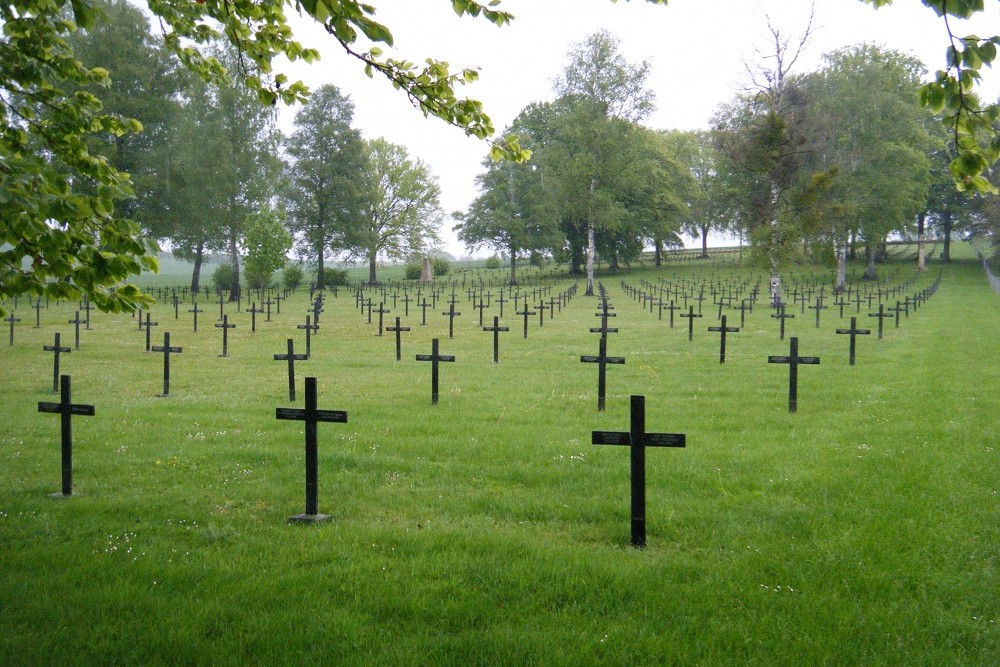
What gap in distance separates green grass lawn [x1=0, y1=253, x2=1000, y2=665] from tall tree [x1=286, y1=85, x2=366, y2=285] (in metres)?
50.1

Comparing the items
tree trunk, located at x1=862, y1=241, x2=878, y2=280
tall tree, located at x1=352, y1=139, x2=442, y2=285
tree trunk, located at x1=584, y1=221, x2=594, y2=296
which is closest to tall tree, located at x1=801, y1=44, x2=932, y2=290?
tree trunk, located at x1=862, y1=241, x2=878, y2=280

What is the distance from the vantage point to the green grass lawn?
13.2 ft

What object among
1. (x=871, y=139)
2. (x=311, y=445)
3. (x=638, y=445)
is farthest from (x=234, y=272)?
(x=638, y=445)

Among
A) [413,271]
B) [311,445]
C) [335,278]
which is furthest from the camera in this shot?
[413,271]

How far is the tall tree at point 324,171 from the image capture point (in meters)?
61.9

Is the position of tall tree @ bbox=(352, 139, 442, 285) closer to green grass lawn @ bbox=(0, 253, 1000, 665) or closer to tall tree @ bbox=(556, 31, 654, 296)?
tall tree @ bbox=(556, 31, 654, 296)

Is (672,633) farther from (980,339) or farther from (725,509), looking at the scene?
(980,339)

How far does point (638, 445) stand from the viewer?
5.51 m

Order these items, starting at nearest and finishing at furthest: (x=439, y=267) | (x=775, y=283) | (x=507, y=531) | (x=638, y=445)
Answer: (x=638, y=445) → (x=507, y=531) → (x=775, y=283) → (x=439, y=267)

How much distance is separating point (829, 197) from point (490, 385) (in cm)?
4140

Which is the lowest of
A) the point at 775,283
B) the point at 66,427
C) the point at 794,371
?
the point at 66,427

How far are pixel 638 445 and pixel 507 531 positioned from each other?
1.12 m

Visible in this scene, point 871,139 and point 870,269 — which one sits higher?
point 871,139

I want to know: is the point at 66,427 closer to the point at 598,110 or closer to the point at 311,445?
the point at 311,445
